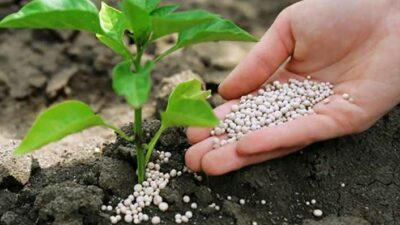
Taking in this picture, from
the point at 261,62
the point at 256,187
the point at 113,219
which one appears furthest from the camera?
the point at 261,62

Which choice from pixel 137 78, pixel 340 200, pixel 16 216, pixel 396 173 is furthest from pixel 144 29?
pixel 396 173

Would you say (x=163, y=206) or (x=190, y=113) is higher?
(x=190, y=113)

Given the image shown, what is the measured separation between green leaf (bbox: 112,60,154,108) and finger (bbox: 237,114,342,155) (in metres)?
0.39

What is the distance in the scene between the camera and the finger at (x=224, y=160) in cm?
170

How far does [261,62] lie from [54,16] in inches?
29.0

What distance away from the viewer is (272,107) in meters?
1.85

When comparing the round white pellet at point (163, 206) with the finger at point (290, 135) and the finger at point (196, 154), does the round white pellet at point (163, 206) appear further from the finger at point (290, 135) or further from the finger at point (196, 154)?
the finger at point (290, 135)

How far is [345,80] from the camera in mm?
1989

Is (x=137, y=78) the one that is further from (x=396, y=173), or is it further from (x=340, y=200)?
(x=396, y=173)

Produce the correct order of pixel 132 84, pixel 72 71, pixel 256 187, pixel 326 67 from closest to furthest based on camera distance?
pixel 132 84 < pixel 256 187 < pixel 326 67 < pixel 72 71

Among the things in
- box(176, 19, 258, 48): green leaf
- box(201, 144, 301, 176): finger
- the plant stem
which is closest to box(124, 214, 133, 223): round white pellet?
the plant stem

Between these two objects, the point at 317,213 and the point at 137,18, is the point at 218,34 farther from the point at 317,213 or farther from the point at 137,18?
the point at 317,213

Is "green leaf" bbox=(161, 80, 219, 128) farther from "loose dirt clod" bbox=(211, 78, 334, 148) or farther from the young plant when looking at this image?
"loose dirt clod" bbox=(211, 78, 334, 148)

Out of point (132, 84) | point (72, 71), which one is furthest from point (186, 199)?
point (72, 71)
